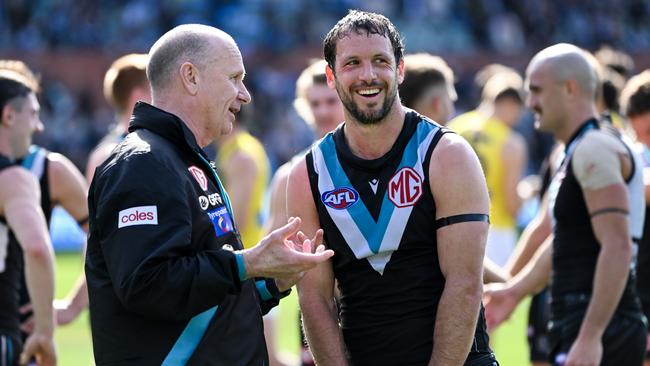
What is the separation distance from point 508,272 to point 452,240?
115 inches

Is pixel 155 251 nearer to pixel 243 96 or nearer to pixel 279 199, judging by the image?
pixel 243 96

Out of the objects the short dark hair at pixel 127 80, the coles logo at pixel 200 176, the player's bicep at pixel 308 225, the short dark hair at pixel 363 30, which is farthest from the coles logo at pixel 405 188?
the short dark hair at pixel 127 80

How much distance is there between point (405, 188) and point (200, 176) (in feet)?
2.75

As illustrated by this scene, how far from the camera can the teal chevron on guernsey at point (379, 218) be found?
175 inches

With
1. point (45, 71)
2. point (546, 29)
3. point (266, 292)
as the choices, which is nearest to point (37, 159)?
point (266, 292)

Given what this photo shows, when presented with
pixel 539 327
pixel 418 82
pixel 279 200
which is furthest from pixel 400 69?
pixel 539 327

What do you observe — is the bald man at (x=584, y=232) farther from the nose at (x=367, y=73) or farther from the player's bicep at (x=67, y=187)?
the player's bicep at (x=67, y=187)

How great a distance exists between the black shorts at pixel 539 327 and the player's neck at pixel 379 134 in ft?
13.5

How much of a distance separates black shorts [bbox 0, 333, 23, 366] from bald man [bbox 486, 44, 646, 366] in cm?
272

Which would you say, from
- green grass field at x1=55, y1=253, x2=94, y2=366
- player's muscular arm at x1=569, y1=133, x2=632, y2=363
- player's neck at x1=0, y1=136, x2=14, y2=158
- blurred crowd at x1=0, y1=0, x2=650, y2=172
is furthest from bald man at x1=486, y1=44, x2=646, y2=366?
blurred crowd at x1=0, y1=0, x2=650, y2=172

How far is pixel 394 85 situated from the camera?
4508mm

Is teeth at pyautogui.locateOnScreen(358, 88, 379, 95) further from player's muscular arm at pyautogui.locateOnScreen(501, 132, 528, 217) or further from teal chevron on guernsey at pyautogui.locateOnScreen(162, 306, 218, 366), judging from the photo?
player's muscular arm at pyautogui.locateOnScreen(501, 132, 528, 217)

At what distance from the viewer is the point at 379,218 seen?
447cm

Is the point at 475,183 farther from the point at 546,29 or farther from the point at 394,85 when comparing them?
the point at 546,29
